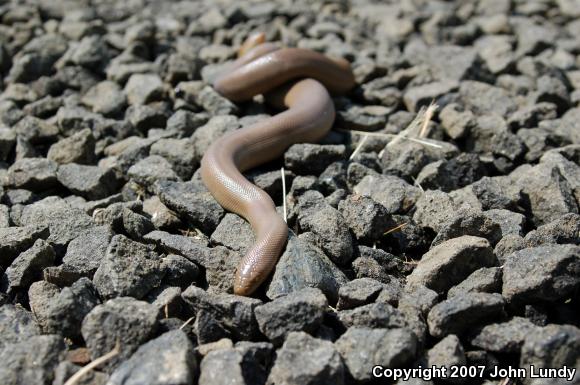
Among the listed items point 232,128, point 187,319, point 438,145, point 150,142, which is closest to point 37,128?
point 150,142

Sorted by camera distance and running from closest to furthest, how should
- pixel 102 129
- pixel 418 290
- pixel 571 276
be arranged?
pixel 571 276, pixel 418 290, pixel 102 129

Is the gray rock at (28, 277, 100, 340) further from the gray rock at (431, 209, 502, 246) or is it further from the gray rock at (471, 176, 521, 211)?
the gray rock at (471, 176, 521, 211)

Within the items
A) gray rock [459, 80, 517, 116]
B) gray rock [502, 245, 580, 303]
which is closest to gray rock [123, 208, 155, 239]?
gray rock [502, 245, 580, 303]

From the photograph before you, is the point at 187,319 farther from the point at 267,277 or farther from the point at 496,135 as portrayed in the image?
the point at 496,135

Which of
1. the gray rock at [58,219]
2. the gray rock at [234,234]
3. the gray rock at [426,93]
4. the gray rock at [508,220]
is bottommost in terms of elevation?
the gray rock at [234,234]

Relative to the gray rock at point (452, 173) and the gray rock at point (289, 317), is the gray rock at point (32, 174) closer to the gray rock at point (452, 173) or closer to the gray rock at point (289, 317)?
the gray rock at point (289, 317)

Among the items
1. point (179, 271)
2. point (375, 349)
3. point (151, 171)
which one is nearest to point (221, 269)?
point (179, 271)

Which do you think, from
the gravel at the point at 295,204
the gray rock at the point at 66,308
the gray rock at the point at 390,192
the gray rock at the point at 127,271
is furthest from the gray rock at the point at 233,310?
the gray rock at the point at 390,192
